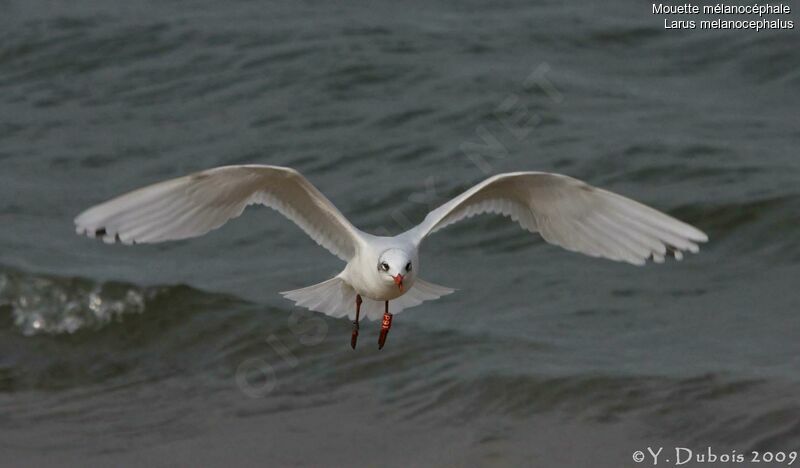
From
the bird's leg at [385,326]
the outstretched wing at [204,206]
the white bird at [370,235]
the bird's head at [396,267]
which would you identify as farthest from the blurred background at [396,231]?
the bird's head at [396,267]

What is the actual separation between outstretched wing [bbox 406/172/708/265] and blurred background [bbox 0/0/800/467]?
1107 millimetres

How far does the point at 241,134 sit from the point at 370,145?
3.40 feet

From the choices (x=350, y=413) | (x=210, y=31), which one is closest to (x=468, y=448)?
(x=350, y=413)

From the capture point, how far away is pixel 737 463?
20.5ft

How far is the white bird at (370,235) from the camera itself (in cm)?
522

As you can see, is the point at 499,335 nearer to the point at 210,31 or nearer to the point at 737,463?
the point at 737,463

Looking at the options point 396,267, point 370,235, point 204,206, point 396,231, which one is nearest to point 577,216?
point 370,235

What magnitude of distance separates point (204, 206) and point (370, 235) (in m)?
0.69

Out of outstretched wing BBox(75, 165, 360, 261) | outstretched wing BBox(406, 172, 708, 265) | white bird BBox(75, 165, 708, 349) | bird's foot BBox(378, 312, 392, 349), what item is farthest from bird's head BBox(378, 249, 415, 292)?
bird's foot BBox(378, 312, 392, 349)

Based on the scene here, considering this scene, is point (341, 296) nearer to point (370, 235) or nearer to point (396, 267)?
point (370, 235)

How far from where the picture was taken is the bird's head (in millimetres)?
5172

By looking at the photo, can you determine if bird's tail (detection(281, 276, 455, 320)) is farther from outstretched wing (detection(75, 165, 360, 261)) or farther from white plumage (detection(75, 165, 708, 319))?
outstretched wing (detection(75, 165, 360, 261))

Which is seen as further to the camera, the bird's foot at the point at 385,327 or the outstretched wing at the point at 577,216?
the bird's foot at the point at 385,327

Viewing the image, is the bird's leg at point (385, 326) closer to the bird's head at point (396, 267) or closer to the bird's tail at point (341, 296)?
the bird's tail at point (341, 296)
